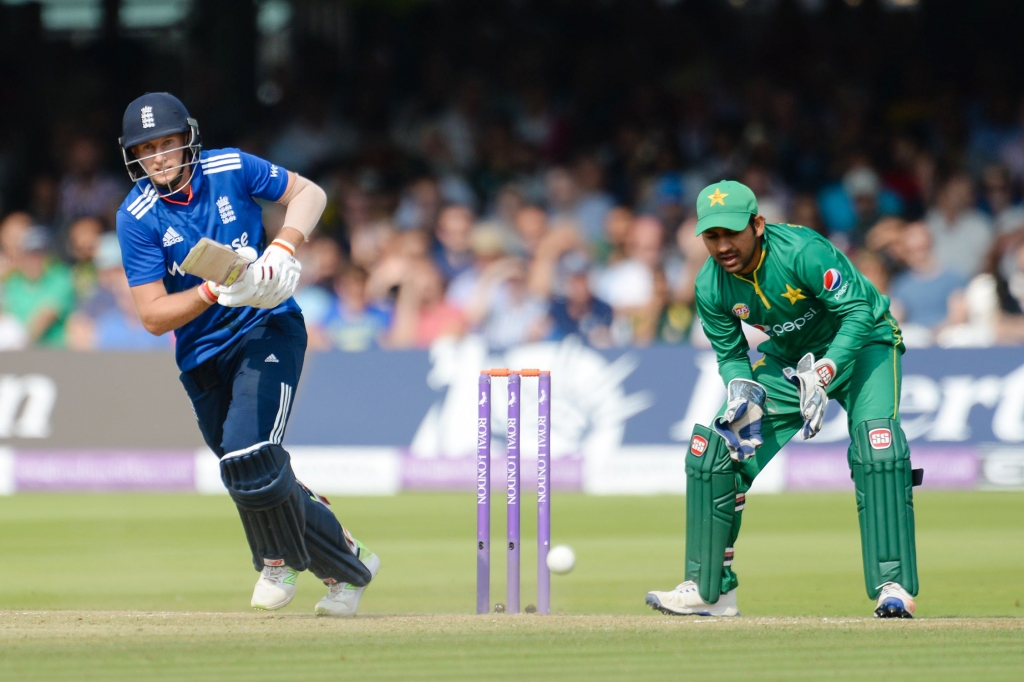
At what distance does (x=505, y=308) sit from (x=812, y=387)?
5.17m

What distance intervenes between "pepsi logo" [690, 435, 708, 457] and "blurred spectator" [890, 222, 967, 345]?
4.99 m

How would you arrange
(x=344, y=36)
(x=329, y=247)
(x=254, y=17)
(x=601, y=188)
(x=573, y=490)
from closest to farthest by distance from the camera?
(x=573, y=490), (x=329, y=247), (x=601, y=188), (x=254, y=17), (x=344, y=36)

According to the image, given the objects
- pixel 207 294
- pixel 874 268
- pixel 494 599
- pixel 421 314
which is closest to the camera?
pixel 207 294

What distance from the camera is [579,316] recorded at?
31.3 ft

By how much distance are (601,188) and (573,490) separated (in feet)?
9.52

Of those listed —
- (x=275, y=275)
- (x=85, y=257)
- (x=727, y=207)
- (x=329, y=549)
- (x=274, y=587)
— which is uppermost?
(x=85, y=257)

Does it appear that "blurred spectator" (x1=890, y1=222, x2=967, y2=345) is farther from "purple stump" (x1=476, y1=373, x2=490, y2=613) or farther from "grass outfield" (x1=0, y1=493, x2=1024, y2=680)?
"purple stump" (x1=476, y1=373, x2=490, y2=613)

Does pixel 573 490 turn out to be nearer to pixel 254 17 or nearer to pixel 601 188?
pixel 601 188

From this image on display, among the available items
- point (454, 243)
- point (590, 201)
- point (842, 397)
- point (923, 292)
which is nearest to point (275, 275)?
point (842, 397)

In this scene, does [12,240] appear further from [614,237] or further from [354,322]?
[614,237]

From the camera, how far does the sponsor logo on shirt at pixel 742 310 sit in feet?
16.0

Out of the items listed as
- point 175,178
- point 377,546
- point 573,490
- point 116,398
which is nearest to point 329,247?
point 116,398

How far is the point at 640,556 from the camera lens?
707 centimetres

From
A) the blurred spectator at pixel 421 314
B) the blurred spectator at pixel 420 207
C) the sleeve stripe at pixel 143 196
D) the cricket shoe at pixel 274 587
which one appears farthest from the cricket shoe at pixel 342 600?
the blurred spectator at pixel 420 207
